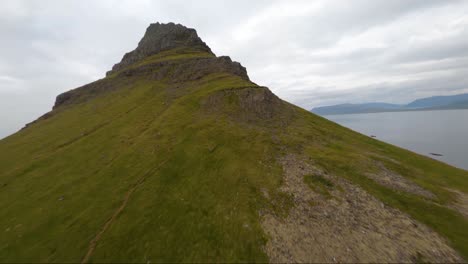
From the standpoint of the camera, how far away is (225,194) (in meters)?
27.2

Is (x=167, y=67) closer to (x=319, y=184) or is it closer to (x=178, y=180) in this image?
(x=178, y=180)

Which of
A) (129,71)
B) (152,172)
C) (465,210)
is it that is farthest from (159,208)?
(129,71)

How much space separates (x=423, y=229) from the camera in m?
20.5

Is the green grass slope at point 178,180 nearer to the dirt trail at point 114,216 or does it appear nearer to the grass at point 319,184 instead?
the dirt trail at point 114,216

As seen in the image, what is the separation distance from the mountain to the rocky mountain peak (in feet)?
262

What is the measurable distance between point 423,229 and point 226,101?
43.7 meters

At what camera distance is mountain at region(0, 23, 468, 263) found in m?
19.9

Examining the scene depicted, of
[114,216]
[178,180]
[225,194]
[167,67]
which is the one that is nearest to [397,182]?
[225,194]

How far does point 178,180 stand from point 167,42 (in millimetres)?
113796

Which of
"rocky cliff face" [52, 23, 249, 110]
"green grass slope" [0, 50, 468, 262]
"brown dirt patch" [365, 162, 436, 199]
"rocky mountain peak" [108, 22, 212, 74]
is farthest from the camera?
"rocky mountain peak" [108, 22, 212, 74]

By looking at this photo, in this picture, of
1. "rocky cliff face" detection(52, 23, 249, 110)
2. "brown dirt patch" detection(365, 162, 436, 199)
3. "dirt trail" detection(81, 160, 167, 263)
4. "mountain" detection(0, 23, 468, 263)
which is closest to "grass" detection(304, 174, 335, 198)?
"mountain" detection(0, 23, 468, 263)

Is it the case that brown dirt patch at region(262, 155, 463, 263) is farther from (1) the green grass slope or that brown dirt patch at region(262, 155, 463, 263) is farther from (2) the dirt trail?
(2) the dirt trail

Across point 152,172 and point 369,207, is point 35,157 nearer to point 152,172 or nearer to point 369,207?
point 152,172

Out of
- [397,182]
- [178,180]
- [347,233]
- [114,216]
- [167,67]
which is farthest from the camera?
[167,67]
